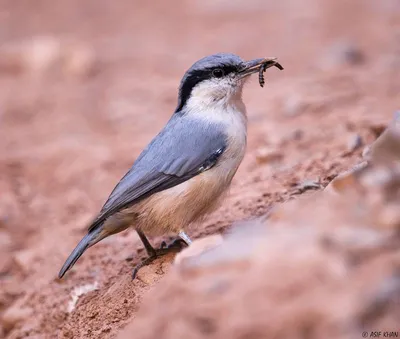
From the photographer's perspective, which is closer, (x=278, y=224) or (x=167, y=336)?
(x=167, y=336)

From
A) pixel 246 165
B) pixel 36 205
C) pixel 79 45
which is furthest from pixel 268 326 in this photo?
pixel 79 45

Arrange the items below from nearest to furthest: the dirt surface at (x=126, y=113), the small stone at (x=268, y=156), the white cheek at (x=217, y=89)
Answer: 1. the white cheek at (x=217, y=89)
2. the dirt surface at (x=126, y=113)
3. the small stone at (x=268, y=156)

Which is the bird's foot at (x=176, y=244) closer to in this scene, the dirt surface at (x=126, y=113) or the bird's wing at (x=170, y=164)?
the dirt surface at (x=126, y=113)

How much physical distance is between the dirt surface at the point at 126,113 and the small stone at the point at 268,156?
1 centimetres

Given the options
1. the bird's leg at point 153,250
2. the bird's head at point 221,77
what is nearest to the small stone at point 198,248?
the bird's leg at point 153,250

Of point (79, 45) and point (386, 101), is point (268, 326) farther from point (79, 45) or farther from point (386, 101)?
point (79, 45)

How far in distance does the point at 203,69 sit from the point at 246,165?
146cm

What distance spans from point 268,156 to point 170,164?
1.64 meters

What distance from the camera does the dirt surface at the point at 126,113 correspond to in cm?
515

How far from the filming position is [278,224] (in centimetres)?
311

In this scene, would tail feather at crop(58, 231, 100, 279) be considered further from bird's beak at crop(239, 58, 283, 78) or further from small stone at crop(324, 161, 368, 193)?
small stone at crop(324, 161, 368, 193)

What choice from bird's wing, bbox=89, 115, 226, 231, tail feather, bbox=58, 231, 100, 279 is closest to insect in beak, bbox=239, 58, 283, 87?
bird's wing, bbox=89, 115, 226, 231

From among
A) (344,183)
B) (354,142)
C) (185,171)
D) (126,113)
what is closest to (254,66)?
(185,171)

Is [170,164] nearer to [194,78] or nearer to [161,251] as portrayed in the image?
[161,251]
